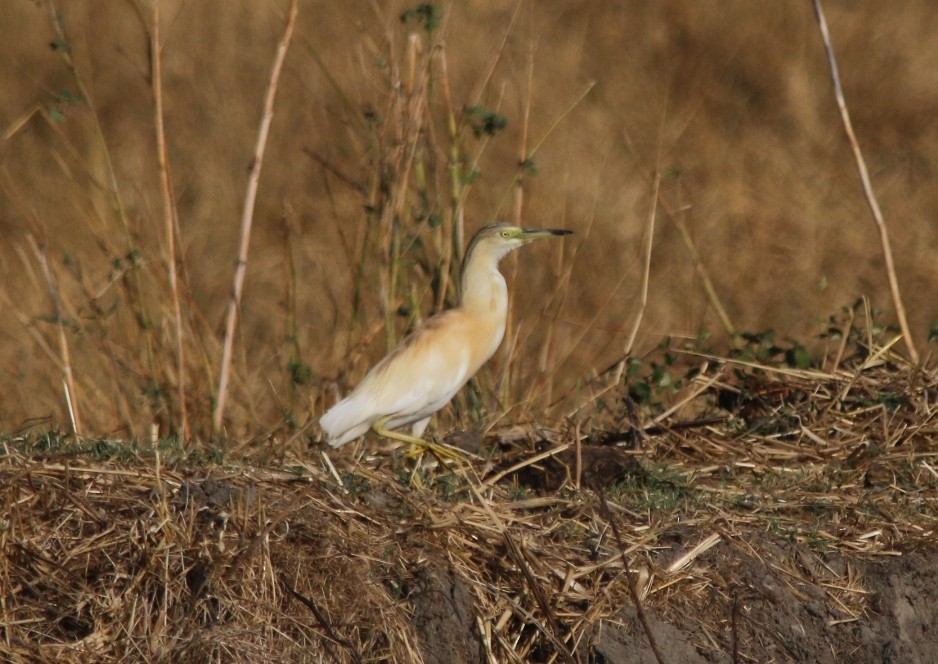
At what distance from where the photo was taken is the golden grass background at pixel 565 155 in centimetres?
939

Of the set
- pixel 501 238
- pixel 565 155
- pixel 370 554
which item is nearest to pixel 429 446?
pixel 501 238

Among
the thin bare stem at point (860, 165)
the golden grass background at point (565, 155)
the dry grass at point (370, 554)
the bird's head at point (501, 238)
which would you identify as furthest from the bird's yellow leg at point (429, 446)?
the golden grass background at point (565, 155)

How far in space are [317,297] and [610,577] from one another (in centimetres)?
623

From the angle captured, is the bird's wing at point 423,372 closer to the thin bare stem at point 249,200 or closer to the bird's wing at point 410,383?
the bird's wing at point 410,383

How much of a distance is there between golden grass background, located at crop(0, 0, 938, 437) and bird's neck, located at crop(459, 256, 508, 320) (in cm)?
221

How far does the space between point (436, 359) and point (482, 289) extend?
0.42m

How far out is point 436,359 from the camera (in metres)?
5.04

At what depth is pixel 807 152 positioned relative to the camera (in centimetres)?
1118

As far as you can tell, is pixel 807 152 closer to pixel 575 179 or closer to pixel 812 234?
pixel 812 234

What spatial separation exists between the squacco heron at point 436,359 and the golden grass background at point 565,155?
7.32 feet

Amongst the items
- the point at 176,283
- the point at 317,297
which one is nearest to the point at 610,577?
the point at 176,283

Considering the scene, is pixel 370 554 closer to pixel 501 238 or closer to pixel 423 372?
pixel 423 372

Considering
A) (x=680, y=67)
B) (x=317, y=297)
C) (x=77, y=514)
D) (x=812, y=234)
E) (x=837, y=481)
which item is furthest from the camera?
(x=680, y=67)

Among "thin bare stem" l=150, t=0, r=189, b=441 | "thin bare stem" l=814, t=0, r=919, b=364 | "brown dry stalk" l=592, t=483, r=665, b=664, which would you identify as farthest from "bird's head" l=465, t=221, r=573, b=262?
"brown dry stalk" l=592, t=483, r=665, b=664
